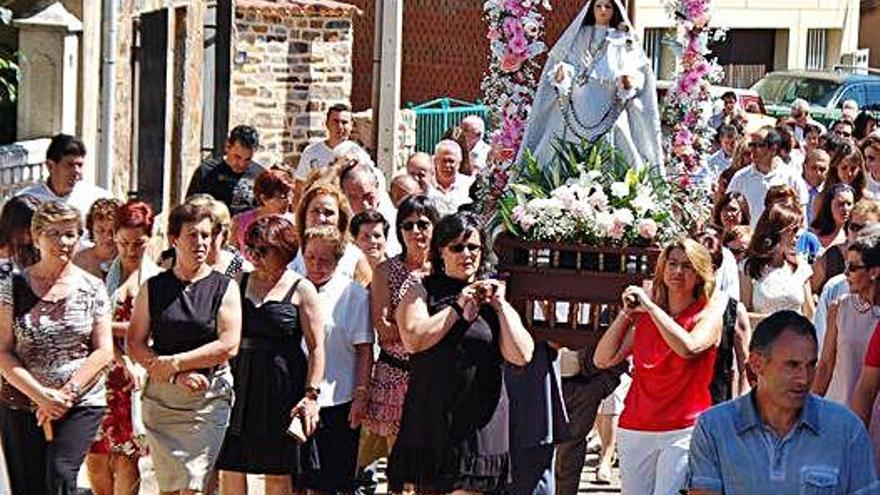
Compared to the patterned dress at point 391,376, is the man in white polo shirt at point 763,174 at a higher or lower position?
higher

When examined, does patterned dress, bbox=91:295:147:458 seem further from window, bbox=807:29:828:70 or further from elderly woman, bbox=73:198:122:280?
window, bbox=807:29:828:70

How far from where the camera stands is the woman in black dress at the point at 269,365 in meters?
10.3

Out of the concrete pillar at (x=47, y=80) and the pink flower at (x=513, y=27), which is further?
the concrete pillar at (x=47, y=80)

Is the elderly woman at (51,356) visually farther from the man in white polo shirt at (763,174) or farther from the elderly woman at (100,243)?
the man in white polo shirt at (763,174)

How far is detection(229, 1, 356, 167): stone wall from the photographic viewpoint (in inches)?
1021

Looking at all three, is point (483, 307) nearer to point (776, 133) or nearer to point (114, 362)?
point (114, 362)

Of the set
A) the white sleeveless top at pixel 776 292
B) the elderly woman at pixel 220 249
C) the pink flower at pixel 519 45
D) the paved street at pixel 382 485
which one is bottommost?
the paved street at pixel 382 485

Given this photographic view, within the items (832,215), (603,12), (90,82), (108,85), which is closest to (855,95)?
(108,85)

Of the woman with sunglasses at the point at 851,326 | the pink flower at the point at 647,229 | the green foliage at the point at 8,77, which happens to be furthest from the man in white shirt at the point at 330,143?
the woman with sunglasses at the point at 851,326

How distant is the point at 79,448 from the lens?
32.3ft

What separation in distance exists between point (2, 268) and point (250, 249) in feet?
3.81

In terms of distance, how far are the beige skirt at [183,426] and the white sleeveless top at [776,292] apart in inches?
128

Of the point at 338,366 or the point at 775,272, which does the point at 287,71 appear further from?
the point at 338,366

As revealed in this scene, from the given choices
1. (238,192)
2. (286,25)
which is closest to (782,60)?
(286,25)
